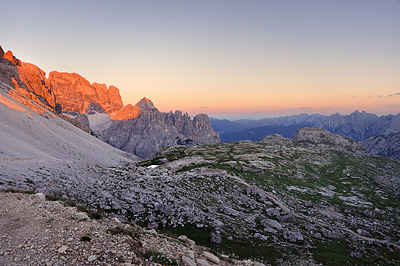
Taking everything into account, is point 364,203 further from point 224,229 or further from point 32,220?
point 32,220

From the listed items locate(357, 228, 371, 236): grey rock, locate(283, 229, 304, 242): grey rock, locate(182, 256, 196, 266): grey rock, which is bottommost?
locate(357, 228, 371, 236): grey rock

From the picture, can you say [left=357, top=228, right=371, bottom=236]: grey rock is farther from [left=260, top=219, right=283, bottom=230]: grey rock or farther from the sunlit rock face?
the sunlit rock face

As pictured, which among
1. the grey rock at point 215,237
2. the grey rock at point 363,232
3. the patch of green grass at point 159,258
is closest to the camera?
the patch of green grass at point 159,258

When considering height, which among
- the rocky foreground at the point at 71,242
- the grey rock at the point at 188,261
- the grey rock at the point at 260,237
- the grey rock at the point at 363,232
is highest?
the rocky foreground at the point at 71,242

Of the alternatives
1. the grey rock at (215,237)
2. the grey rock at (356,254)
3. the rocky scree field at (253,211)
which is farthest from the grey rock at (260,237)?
the grey rock at (356,254)

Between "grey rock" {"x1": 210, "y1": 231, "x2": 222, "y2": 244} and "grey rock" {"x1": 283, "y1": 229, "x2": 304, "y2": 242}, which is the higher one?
"grey rock" {"x1": 210, "y1": 231, "x2": 222, "y2": 244}

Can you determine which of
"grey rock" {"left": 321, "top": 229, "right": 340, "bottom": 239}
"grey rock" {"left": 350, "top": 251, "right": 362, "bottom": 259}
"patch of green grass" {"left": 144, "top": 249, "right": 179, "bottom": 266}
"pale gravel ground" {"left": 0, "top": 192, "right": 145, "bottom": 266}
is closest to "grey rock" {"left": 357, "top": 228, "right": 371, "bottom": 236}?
"grey rock" {"left": 321, "top": 229, "right": 340, "bottom": 239}

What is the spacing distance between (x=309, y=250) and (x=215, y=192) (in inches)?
890

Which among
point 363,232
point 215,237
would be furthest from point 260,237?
point 363,232

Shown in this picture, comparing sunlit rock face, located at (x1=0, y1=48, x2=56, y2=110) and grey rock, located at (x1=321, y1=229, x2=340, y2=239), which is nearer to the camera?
grey rock, located at (x1=321, y1=229, x2=340, y2=239)

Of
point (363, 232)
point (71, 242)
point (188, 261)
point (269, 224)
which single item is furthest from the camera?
point (363, 232)

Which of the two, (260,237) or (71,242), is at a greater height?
Result: (71,242)

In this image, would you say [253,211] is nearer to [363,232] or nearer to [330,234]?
[330,234]

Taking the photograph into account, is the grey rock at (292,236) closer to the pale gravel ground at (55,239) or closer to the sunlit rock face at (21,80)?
the pale gravel ground at (55,239)
